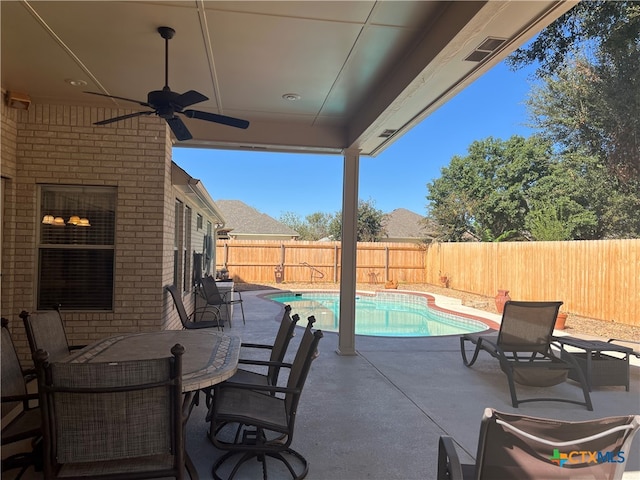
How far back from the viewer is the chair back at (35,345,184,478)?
1.66 metres

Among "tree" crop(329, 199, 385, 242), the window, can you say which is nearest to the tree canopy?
"tree" crop(329, 199, 385, 242)

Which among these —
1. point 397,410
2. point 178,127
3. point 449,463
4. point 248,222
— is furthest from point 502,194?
point 449,463

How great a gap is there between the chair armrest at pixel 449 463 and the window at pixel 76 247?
406 centimetres

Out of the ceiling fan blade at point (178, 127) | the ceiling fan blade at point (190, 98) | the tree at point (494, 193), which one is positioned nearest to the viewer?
the ceiling fan blade at point (190, 98)

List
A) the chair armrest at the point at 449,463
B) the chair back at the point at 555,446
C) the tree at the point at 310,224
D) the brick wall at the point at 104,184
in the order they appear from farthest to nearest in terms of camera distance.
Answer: the tree at the point at 310,224 < the brick wall at the point at 104,184 < the chair armrest at the point at 449,463 < the chair back at the point at 555,446

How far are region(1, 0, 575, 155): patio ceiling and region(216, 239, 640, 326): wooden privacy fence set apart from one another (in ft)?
20.7

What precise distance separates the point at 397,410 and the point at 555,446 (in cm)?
223

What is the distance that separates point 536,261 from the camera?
10508 mm

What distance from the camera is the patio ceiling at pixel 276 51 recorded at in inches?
101

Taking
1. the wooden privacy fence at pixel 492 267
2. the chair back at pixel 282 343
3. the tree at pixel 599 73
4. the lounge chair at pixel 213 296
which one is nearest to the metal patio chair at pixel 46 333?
the chair back at pixel 282 343

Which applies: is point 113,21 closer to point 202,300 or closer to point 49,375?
point 49,375

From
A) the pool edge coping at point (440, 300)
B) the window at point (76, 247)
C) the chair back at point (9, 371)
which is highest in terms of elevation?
the window at point (76, 247)

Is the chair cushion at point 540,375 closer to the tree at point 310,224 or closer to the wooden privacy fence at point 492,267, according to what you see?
the wooden privacy fence at point 492,267

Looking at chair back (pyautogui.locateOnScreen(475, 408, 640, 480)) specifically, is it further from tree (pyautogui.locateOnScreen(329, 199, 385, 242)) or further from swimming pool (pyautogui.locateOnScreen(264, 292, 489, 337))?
tree (pyautogui.locateOnScreen(329, 199, 385, 242))
